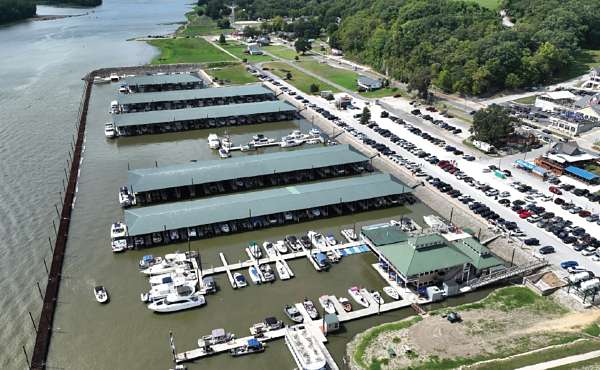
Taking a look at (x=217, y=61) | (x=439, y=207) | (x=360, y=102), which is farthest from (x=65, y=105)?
(x=439, y=207)

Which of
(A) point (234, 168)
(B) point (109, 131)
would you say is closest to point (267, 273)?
(A) point (234, 168)

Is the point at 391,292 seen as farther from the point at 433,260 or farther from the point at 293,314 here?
the point at 293,314

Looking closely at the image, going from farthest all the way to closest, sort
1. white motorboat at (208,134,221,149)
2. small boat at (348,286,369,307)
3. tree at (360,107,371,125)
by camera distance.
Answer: tree at (360,107,371,125)
white motorboat at (208,134,221,149)
small boat at (348,286,369,307)

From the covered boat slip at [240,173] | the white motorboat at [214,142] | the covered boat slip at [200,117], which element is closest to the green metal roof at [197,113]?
the covered boat slip at [200,117]

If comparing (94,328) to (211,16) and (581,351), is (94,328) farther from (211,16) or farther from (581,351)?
(211,16)

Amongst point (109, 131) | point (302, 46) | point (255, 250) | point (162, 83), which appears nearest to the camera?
point (255, 250)

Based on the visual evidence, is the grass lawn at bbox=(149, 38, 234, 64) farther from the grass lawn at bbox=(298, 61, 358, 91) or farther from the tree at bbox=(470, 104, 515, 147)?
the tree at bbox=(470, 104, 515, 147)

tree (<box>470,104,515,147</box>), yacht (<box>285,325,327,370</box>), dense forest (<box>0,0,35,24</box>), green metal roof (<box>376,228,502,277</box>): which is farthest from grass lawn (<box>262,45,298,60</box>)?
dense forest (<box>0,0,35,24</box>)
